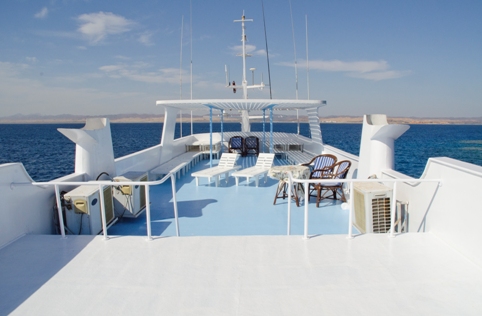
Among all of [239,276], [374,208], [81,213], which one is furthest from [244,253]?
[81,213]

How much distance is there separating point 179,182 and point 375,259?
555 centimetres

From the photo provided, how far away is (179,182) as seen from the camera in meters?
7.74

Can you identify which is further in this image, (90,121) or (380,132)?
(90,121)

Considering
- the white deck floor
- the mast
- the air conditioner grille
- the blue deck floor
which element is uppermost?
the mast

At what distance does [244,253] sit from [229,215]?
219 cm

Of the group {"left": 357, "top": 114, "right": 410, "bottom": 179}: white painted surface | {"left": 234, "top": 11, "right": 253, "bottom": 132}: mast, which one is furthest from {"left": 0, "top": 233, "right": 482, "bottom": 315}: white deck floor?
{"left": 234, "top": 11, "right": 253, "bottom": 132}: mast

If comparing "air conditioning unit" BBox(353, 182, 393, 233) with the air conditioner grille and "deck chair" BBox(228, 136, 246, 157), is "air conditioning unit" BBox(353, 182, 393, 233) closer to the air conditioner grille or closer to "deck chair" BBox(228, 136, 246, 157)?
the air conditioner grille

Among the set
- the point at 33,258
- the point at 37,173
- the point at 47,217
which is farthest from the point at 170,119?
the point at 37,173

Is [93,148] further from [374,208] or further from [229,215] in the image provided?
[374,208]

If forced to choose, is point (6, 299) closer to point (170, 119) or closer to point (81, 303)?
point (81, 303)

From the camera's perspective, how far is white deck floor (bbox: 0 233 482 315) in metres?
2.20

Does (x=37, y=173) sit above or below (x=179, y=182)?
below

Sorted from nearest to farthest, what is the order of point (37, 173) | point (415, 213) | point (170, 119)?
point (415, 213), point (170, 119), point (37, 173)

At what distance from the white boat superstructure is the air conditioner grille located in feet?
0.04
